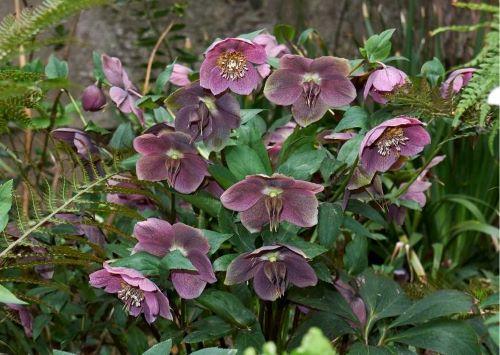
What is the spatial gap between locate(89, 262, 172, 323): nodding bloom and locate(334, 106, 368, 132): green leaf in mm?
314

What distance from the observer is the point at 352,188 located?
39.3 inches

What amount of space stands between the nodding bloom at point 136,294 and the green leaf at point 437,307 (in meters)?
0.31

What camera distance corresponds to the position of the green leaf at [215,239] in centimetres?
96

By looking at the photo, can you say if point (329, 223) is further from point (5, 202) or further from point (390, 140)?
point (5, 202)

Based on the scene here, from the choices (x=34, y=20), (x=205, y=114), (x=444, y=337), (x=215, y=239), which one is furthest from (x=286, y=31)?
(x=34, y=20)

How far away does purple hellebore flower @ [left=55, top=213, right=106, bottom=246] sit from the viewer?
1123 mm

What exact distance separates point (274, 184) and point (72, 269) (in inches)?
23.7

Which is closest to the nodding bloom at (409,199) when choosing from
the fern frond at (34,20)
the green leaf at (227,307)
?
the green leaf at (227,307)

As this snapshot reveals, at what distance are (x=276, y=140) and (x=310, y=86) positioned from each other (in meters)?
0.17

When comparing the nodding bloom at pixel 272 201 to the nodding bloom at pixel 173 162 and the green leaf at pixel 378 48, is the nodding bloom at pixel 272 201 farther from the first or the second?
the green leaf at pixel 378 48

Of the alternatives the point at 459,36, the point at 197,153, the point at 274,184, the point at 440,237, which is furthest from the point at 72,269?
the point at 459,36

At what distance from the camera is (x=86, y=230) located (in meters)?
1.15

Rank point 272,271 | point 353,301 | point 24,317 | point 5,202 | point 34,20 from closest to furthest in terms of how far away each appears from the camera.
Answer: point 34,20 < point 5,202 < point 272,271 < point 353,301 < point 24,317

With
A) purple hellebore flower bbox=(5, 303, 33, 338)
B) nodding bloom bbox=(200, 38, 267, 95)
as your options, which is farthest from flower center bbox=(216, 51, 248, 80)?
purple hellebore flower bbox=(5, 303, 33, 338)
